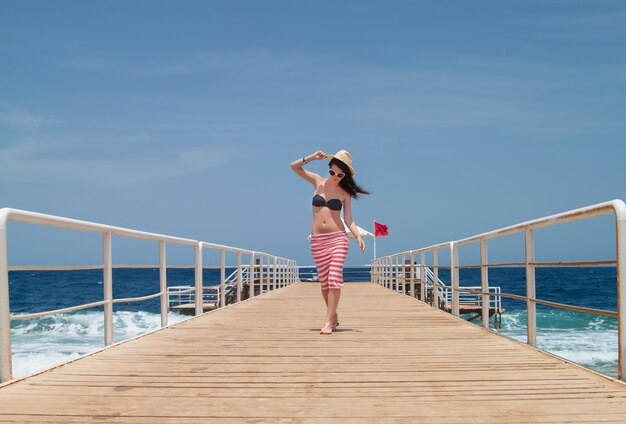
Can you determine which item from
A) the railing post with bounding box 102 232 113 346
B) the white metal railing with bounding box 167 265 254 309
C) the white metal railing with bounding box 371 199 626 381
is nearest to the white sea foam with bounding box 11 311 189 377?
the white metal railing with bounding box 167 265 254 309

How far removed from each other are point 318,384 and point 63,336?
23878 mm

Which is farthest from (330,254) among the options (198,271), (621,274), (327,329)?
(621,274)

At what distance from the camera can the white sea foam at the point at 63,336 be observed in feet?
61.2

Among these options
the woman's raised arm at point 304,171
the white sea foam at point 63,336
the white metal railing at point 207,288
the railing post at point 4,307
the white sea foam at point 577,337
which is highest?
the woman's raised arm at point 304,171

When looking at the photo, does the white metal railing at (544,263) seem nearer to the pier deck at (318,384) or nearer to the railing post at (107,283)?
the pier deck at (318,384)

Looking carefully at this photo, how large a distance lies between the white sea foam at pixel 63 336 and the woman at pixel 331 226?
9023 millimetres

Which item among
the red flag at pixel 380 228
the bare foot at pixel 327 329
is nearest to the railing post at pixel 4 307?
the bare foot at pixel 327 329

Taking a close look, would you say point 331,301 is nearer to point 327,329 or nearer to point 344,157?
point 327,329

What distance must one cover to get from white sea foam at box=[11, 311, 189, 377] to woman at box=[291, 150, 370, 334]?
9.02 m

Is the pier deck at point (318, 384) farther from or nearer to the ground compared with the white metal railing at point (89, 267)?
nearer to the ground

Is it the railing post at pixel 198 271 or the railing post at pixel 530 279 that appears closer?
the railing post at pixel 530 279

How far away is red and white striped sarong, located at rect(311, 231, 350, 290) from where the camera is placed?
6.11 meters

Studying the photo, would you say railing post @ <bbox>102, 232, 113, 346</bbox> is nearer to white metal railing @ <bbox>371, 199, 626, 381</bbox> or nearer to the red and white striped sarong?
the red and white striped sarong

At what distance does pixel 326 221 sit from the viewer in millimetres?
6129
